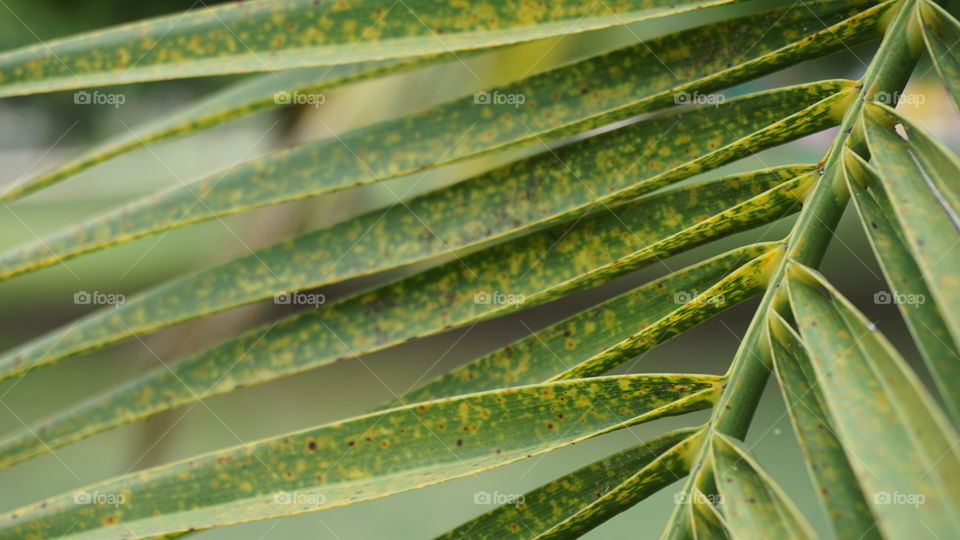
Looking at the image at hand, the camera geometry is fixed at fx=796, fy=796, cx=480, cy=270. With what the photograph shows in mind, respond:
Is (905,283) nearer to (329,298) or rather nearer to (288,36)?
(288,36)

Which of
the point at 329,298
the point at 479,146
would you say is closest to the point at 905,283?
the point at 479,146

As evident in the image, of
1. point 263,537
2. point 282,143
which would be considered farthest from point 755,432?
point 282,143

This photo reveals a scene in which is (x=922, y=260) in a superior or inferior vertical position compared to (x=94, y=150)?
inferior

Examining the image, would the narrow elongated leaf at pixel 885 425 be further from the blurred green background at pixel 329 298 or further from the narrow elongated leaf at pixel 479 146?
the blurred green background at pixel 329 298

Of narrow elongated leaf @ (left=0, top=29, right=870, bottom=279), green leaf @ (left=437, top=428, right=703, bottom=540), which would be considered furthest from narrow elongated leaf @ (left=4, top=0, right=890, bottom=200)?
green leaf @ (left=437, top=428, right=703, bottom=540)

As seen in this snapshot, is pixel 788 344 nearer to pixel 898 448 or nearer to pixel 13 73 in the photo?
pixel 898 448

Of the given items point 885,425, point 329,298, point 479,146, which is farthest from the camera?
point 329,298

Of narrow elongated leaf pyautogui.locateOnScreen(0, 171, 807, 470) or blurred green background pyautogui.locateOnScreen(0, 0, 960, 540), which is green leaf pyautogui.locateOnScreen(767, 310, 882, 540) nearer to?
narrow elongated leaf pyautogui.locateOnScreen(0, 171, 807, 470)

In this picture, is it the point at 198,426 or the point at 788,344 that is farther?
the point at 198,426
